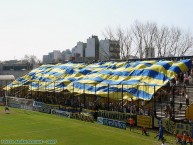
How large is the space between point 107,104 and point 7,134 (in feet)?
47.7

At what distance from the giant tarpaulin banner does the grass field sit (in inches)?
216

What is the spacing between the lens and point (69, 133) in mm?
30719

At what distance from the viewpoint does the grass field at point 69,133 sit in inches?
1070

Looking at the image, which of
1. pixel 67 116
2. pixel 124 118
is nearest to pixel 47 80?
pixel 67 116

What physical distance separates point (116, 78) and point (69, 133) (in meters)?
14.2

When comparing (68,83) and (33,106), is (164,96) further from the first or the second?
(33,106)

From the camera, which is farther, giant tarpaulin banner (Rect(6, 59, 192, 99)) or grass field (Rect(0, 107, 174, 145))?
giant tarpaulin banner (Rect(6, 59, 192, 99))

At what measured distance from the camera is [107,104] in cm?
4097

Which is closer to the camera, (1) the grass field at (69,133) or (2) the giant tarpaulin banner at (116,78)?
(1) the grass field at (69,133)

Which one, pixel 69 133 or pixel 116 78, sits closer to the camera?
pixel 69 133

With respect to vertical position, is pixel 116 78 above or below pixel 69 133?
above

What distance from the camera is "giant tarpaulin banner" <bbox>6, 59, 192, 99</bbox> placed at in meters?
37.8

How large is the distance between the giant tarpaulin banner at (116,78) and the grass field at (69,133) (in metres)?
5.49

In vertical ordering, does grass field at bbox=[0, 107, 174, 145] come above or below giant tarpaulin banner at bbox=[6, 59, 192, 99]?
below
